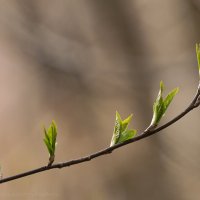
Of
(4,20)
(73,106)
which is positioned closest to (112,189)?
(73,106)

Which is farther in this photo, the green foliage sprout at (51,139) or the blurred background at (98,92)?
the blurred background at (98,92)

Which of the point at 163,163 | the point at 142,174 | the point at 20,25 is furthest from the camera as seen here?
the point at 20,25

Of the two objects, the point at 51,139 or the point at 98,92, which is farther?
the point at 98,92

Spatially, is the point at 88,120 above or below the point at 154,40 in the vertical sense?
below

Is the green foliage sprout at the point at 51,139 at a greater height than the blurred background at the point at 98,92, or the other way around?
the blurred background at the point at 98,92

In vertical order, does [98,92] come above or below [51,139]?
above

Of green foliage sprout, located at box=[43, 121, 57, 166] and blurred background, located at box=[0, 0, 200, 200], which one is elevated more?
blurred background, located at box=[0, 0, 200, 200]

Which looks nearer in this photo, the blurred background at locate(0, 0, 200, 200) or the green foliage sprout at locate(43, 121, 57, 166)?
the green foliage sprout at locate(43, 121, 57, 166)

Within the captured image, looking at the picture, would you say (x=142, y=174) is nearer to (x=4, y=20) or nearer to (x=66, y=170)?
(x=66, y=170)
